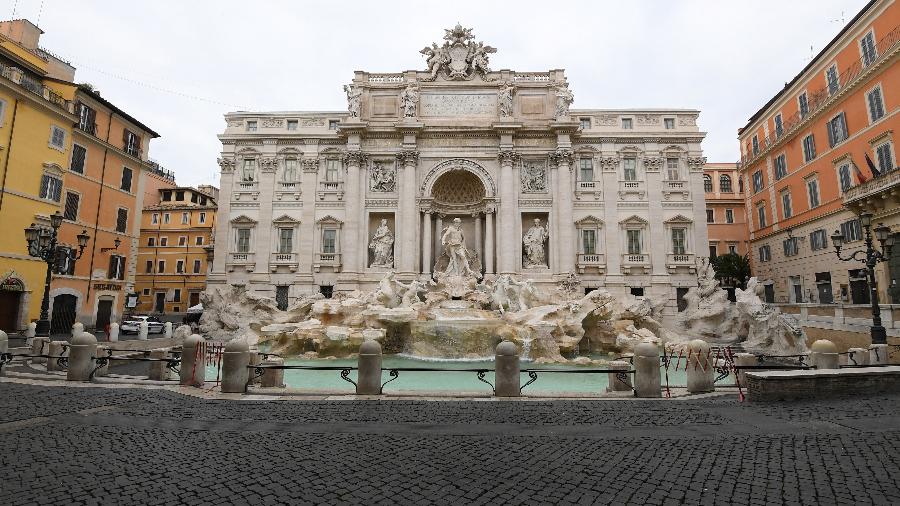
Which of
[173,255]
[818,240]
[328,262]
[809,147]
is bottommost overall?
[328,262]

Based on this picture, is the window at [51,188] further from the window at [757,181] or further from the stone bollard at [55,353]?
the window at [757,181]

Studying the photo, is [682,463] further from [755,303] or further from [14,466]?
[755,303]

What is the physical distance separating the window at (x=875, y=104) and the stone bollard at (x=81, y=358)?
33873 mm

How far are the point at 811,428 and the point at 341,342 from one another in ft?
48.8

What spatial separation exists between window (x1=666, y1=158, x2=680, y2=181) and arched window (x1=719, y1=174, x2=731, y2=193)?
56.3ft

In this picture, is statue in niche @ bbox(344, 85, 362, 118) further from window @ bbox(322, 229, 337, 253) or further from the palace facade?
window @ bbox(322, 229, 337, 253)

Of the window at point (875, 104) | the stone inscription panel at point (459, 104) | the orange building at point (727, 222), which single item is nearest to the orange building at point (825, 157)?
the window at point (875, 104)

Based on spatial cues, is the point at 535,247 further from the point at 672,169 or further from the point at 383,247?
the point at 672,169

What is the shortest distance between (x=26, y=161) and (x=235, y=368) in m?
22.6

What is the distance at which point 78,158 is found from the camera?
958 inches

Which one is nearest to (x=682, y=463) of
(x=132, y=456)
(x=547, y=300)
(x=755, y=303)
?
(x=132, y=456)

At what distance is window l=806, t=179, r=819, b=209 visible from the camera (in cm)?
2630

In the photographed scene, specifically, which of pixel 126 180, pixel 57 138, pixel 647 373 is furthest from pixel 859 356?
pixel 126 180

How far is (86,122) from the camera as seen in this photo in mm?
25000
